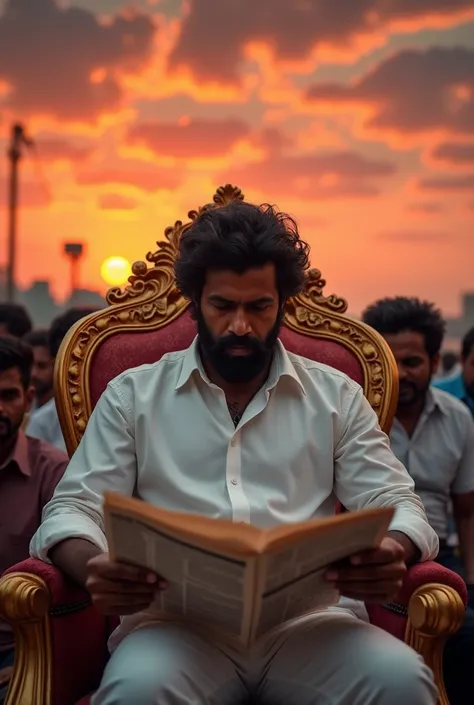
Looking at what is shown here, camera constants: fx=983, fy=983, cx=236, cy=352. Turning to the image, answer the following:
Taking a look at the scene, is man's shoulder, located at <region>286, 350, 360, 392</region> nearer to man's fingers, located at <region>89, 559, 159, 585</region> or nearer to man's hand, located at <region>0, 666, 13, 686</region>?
man's fingers, located at <region>89, 559, 159, 585</region>

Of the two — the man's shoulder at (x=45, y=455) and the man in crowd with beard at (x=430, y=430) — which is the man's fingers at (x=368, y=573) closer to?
the man's shoulder at (x=45, y=455)

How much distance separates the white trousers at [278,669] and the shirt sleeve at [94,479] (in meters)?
0.30

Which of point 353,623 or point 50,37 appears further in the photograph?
point 50,37

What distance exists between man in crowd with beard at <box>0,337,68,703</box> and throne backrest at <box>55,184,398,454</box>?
0.74ft

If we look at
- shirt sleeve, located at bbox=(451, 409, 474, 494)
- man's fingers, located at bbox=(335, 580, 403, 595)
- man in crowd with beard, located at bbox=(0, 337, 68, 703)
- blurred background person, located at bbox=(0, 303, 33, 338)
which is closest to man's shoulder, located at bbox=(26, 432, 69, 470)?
man in crowd with beard, located at bbox=(0, 337, 68, 703)

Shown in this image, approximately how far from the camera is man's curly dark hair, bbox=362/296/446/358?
367 centimetres

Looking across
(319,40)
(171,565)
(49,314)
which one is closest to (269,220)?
(171,565)

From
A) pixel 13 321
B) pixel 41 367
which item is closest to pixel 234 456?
pixel 41 367

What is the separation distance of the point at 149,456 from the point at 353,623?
62cm

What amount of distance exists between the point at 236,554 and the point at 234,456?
69 cm

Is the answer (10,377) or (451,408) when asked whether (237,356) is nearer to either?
(10,377)

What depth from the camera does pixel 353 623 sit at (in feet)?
6.82

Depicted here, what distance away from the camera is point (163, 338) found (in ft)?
9.59

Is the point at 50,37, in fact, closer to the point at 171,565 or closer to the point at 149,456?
the point at 149,456
